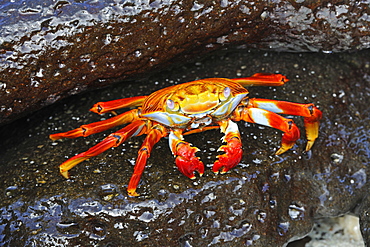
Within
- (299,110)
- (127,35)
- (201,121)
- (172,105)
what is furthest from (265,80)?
(127,35)

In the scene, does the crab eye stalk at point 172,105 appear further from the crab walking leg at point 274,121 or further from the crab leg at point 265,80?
the crab leg at point 265,80

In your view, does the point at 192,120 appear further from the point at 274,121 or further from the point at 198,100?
the point at 274,121

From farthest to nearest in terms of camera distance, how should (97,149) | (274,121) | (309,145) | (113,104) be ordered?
1. (309,145)
2. (113,104)
3. (274,121)
4. (97,149)

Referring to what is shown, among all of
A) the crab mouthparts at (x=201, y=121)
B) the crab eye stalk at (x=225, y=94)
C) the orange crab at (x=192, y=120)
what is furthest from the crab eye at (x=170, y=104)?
the crab eye stalk at (x=225, y=94)

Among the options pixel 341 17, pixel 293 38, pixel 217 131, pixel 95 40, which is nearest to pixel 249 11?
pixel 293 38

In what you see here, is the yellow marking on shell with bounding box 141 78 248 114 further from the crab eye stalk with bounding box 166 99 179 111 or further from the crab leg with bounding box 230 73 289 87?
the crab leg with bounding box 230 73 289 87
